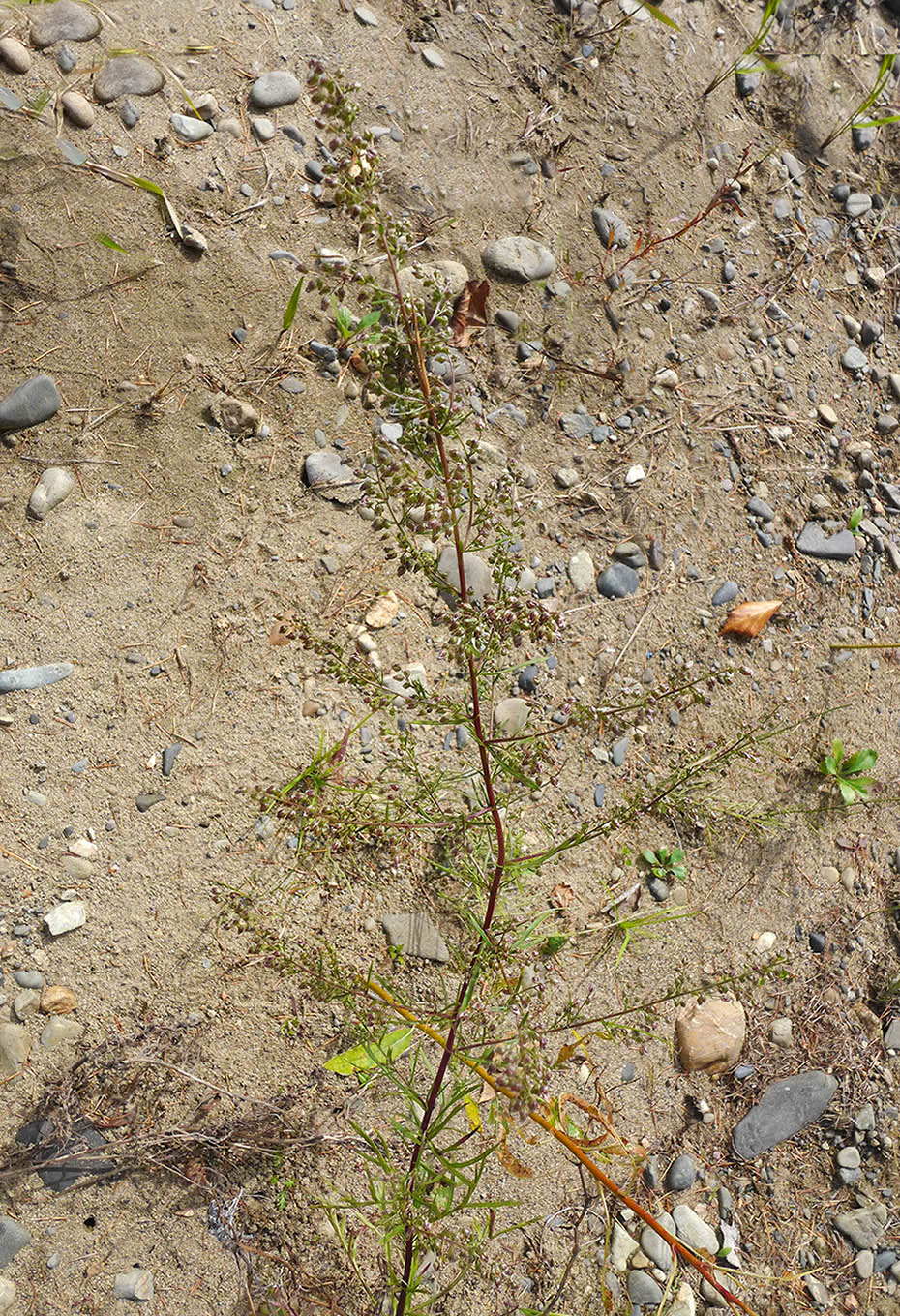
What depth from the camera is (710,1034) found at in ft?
9.93

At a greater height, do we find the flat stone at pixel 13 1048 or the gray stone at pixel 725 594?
the gray stone at pixel 725 594

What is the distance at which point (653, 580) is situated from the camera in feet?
10.7

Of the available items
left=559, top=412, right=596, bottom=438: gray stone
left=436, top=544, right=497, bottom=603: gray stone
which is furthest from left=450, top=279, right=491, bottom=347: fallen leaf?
left=436, top=544, right=497, bottom=603: gray stone

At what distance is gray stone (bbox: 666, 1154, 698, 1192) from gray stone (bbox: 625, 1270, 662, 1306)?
0.26m

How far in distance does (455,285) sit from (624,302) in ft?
2.00

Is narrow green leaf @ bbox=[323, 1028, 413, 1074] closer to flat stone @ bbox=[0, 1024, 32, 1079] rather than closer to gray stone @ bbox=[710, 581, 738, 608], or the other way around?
flat stone @ bbox=[0, 1024, 32, 1079]

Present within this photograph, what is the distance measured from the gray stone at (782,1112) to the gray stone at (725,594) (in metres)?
1.55

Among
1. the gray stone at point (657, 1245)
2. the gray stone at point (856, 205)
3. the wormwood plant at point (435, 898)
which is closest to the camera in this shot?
the wormwood plant at point (435, 898)

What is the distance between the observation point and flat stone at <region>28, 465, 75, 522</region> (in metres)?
2.83

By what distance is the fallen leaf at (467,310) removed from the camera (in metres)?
3.21

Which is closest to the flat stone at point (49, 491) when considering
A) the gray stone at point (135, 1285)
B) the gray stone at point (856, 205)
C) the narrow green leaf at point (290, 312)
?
the narrow green leaf at point (290, 312)

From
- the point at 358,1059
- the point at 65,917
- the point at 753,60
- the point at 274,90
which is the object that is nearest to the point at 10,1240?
the point at 65,917

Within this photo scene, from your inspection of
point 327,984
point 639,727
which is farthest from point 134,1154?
point 639,727

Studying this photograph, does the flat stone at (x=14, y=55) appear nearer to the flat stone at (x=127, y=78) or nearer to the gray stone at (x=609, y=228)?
the flat stone at (x=127, y=78)
